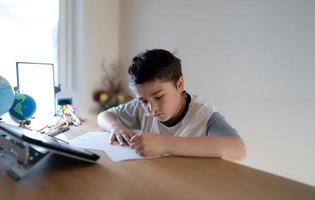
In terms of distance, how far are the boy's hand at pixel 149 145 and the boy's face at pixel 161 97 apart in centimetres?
18

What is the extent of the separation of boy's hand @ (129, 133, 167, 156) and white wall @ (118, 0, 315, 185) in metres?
0.90

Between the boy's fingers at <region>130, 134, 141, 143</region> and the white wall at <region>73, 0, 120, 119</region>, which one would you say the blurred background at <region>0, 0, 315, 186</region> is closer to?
the white wall at <region>73, 0, 120, 119</region>

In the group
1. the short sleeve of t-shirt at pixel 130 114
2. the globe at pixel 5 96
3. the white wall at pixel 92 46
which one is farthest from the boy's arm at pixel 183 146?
the white wall at pixel 92 46

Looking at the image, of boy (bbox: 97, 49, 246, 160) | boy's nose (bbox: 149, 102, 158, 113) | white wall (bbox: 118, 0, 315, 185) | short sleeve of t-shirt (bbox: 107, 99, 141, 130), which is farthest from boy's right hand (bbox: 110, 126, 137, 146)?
white wall (bbox: 118, 0, 315, 185)

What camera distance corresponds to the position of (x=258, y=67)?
4.83ft

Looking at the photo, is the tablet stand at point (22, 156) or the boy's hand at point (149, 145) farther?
the boy's hand at point (149, 145)

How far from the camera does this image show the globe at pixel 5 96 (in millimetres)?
1055

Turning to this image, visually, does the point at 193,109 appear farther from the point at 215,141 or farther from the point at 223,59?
the point at 223,59

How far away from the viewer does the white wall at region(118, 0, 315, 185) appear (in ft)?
4.38

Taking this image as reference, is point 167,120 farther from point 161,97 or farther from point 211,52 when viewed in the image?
point 211,52

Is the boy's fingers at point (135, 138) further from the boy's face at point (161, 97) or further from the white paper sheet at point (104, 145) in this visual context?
the boy's face at point (161, 97)

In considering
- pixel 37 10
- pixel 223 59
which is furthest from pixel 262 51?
pixel 37 10

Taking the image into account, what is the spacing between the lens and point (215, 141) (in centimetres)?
80

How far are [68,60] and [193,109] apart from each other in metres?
1.31
